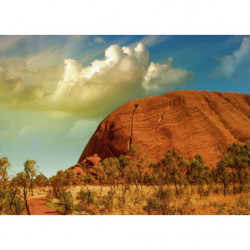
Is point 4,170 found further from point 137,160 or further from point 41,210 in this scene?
point 137,160

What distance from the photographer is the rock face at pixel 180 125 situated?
85.3ft

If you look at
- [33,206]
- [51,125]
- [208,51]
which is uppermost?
[208,51]

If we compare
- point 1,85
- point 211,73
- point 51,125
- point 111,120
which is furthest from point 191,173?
point 111,120

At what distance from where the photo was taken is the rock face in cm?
2598

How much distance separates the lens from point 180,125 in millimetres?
28281

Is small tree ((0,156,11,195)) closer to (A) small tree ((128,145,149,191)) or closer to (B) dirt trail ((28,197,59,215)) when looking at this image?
(B) dirt trail ((28,197,59,215))

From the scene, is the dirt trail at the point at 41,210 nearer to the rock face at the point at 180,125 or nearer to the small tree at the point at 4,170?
the small tree at the point at 4,170

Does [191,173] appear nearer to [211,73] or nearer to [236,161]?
[236,161]

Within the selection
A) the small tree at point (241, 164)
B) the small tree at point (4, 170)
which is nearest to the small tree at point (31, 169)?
the small tree at point (4, 170)

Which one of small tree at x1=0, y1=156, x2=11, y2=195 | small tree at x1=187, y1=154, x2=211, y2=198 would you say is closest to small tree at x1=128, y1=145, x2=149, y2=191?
small tree at x1=187, y1=154, x2=211, y2=198

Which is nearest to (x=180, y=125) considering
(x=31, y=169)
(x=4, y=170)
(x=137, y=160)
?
(x=137, y=160)

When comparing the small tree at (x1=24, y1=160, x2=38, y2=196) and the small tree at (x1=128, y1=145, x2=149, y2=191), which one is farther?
the small tree at (x1=128, y1=145, x2=149, y2=191)

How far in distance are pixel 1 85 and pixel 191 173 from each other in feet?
54.2
